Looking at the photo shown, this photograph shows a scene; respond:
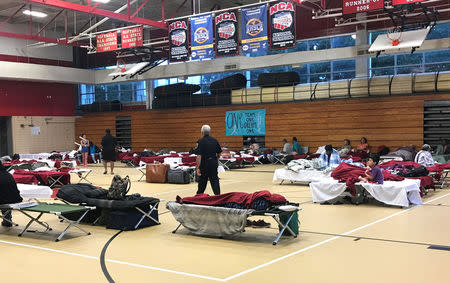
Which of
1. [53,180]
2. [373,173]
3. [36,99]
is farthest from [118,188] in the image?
[36,99]

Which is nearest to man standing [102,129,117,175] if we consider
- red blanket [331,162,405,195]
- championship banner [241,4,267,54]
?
championship banner [241,4,267,54]

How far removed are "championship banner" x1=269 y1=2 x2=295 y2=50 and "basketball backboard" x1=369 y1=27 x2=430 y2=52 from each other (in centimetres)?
297

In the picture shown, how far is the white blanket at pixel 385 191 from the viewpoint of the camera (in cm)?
850

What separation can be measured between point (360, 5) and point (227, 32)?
14.9 ft

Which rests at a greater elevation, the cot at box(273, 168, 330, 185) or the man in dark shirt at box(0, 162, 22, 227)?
the man in dark shirt at box(0, 162, 22, 227)

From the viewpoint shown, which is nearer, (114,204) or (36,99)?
(114,204)

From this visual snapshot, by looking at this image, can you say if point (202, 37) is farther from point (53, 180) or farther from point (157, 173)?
point (53, 180)

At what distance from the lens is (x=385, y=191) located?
8617 mm

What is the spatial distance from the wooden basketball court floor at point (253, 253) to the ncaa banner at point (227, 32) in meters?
9.35

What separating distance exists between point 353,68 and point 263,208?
14.7m

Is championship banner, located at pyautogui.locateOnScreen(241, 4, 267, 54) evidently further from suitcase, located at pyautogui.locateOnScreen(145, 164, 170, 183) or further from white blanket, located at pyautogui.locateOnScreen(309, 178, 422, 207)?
white blanket, located at pyautogui.locateOnScreen(309, 178, 422, 207)

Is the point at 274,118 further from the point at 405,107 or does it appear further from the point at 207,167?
the point at 207,167

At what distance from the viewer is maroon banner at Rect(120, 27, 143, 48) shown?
18047 mm

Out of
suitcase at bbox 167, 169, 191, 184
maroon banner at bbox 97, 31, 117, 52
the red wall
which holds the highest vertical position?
maroon banner at bbox 97, 31, 117, 52
